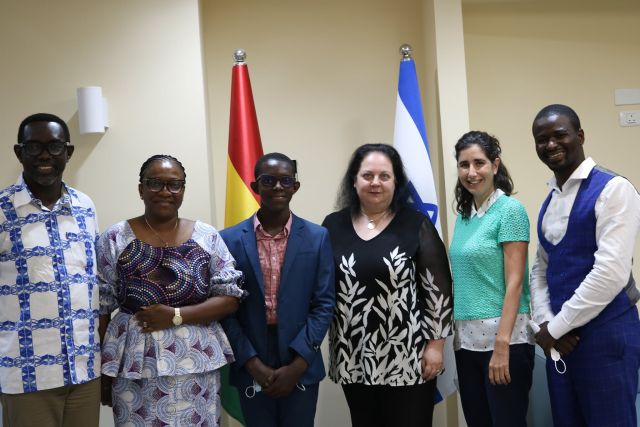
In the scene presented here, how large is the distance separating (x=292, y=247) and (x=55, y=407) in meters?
1.00

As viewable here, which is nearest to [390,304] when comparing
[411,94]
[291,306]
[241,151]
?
[291,306]

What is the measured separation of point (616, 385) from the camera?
2127 mm

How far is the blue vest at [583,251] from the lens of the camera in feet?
7.12

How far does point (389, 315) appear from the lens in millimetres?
2486

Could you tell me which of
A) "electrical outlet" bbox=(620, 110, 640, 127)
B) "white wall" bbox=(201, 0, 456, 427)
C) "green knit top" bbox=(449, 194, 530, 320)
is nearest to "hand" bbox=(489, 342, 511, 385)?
"green knit top" bbox=(449, 194, 530, 320)

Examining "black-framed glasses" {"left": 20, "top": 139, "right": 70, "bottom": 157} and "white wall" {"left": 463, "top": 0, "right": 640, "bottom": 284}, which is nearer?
"black-framed glasses" {"left": 20, "top": 139, "right": 70, "bottom": 157}

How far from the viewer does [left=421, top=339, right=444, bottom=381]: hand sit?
2.48 m

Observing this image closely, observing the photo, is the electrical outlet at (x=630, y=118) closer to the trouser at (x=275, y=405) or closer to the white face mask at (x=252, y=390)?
the trouser at (x=275, y=405)

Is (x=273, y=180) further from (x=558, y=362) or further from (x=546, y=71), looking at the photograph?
(x=546, y=71)

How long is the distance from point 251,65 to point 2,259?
2175 mm

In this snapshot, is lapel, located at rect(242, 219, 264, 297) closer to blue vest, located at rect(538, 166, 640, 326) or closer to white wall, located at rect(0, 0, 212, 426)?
white wall, located at rect(0, 0, 212, 426)

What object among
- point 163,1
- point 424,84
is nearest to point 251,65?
point 163,1

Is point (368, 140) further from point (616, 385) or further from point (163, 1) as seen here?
point (616, 385)

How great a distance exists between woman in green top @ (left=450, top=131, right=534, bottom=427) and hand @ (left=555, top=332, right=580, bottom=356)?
9.8 inches
